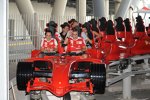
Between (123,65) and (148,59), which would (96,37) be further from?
(148,59)

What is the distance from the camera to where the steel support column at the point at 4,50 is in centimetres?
286

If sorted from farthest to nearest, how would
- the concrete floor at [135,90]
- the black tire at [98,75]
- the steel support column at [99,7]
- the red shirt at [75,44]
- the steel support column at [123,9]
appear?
the steel support column at [99,7] → the steel support column at [123,9] → the concrete floor at [135,90] → the red shirt at [75,44] → the black tire at [98,75]

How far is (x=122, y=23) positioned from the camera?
8.96m

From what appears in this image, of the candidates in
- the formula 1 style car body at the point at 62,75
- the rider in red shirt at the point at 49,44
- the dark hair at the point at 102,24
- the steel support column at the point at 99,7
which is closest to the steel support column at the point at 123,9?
the steel support column at the point at 99,7

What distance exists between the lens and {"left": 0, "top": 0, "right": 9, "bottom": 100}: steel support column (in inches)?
113

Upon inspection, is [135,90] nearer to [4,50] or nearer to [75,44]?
[75,44]

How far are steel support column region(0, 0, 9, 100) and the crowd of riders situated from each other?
371cm

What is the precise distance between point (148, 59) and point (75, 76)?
404 centimetres

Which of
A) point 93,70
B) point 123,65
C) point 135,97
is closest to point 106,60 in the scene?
point 123,65

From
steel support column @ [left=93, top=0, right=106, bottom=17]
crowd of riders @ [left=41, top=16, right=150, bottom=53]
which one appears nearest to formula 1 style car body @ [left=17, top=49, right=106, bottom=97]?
crowd of riders @ [left=41, top=16, right=150, bottom=53]

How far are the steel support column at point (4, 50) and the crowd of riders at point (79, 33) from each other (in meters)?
3.71

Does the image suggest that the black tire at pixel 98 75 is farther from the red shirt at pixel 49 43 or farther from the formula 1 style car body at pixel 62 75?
the red shirt at pixel 49 43

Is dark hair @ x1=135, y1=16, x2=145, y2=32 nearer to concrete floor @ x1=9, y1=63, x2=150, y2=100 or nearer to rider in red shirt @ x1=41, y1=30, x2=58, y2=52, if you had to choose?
concrete floor @ x1=9, y1=63, x2=150, y2=100

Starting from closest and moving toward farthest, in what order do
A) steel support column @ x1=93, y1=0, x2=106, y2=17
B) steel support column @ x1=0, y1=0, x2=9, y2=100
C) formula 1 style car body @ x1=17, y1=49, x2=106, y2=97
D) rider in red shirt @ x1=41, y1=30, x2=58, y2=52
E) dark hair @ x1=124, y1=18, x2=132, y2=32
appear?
steel support column @ x1=0, y1=0, x2=9, y2=100 < formula 1 style car body @ x1=17, y1=49, x2=106, y2=97 < rider in red shirt @ x1=41, y1=30, x2=58, y2=52 < dark hair @ x1=124, y1=18, x2=132, y2=32 < steel support column @ x1=93, y1=0, x2=106, y2=17
